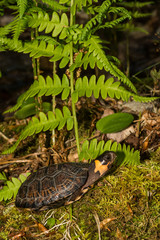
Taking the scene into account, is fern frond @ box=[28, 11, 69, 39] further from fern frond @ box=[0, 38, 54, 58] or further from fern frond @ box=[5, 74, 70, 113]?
fern frond @ box=[5, 74, 70, 113]

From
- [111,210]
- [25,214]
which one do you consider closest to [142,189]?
[111,210]

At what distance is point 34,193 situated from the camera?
2.75 meters

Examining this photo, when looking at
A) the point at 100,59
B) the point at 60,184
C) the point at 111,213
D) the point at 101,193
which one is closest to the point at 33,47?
the point at 100,59

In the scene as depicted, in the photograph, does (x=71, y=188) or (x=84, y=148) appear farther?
(x=84, y=148)

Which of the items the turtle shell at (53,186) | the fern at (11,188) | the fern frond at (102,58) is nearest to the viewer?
the fern frond at (102,58)

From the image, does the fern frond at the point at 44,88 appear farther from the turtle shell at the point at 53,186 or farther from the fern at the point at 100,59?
the turtle shell at the point at 53,186

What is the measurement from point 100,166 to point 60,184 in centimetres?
53

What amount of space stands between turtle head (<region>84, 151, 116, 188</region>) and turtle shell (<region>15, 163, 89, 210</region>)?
0.08 m

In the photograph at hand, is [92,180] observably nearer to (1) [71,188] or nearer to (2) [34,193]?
(1) [71,188]

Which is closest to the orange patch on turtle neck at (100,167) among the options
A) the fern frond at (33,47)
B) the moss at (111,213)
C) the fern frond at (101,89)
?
the moss at (111,213)

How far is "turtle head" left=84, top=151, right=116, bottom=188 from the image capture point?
2750 mm

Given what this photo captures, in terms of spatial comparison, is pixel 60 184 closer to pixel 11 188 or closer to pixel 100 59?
pixel 11 188

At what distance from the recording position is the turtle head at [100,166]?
275 centimetres

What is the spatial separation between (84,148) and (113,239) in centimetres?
110
